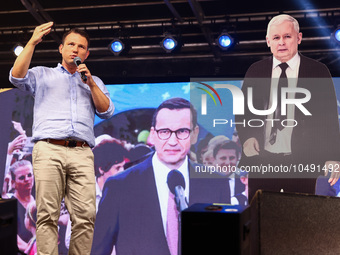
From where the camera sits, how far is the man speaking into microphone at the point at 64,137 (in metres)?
2.57

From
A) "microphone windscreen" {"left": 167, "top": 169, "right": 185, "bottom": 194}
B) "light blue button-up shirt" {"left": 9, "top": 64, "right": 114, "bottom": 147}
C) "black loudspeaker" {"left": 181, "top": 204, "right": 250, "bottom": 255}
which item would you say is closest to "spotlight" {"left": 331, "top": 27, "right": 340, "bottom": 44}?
"microphone windscreen" {"left": 167, "top": 169, "right": 185, "bottom": 194}

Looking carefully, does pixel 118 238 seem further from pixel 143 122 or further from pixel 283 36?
pixel 283 36

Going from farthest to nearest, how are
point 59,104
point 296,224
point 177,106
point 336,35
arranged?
1. point 177,106
2. point 336,35
3. point 59,104
4. point 296,224

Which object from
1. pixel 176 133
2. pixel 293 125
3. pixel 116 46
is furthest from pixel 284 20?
pixel 116 46

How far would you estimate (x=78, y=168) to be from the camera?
2.66 meters

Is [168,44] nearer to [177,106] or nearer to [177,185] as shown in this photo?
[177,106]

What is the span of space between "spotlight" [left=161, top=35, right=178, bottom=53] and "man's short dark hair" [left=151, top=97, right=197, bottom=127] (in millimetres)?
524

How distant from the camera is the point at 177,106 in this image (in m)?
4.79

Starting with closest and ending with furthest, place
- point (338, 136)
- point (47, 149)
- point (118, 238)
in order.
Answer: point (47, 149) → point (338, 136) → point (118, 238)

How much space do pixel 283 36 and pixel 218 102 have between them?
3.05ft

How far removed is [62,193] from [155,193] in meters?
2.13

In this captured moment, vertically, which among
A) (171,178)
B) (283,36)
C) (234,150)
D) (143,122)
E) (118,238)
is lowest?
(118,238)

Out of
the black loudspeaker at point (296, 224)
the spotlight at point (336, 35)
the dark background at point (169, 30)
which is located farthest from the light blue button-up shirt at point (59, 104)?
the spotlight at point (336, 35)

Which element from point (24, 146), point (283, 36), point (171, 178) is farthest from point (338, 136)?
point (24, 146)
